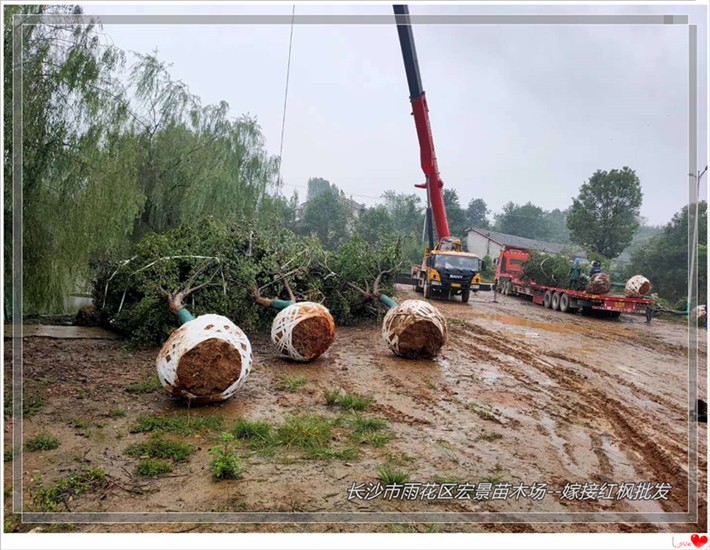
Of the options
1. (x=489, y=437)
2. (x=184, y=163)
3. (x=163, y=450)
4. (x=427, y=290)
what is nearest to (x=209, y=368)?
(x=163, y=450)

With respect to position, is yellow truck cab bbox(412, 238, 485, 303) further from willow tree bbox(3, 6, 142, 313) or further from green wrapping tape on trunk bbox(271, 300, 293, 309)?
willow tree bbox(3, 6, 142, 313)

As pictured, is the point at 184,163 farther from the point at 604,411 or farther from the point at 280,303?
the point at 604,411

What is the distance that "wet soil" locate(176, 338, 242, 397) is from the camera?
14.8 feet

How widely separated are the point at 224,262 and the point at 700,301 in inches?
251

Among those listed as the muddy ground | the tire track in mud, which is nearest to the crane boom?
the tire track in mud

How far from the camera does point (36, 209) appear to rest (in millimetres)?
5762

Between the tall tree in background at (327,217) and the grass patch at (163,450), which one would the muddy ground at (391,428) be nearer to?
the grass patch at (163,450)

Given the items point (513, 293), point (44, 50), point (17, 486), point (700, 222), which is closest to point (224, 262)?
point (44, 50)

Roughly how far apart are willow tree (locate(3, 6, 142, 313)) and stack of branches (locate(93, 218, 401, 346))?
89 centimetres

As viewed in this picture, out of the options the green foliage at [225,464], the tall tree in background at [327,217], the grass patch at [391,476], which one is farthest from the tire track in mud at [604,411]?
the tall tree in background at [327,217]

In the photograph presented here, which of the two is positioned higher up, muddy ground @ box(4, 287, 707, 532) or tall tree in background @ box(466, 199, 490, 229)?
tall tree in background @ box(466, 199, 490, 229)

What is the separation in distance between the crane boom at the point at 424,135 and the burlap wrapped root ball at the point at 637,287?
5722mm

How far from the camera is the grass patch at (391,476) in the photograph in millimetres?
3258

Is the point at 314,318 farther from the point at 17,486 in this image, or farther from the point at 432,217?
the point at 432,217
